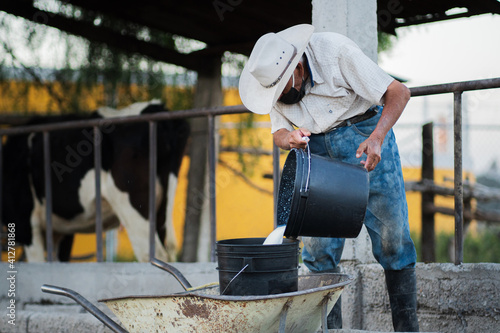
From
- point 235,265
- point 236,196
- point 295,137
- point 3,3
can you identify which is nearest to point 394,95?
point 295,137

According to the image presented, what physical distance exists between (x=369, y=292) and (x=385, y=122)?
1.17 m

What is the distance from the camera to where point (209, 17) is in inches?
210

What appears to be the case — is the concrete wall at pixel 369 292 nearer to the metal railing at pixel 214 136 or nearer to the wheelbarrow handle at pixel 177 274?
the metal railing at pixel 214 136

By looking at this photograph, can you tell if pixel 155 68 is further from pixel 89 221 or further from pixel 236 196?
pixel 236 196

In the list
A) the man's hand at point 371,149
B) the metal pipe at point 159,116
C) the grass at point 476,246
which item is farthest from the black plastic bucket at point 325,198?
the grass at point 476,246

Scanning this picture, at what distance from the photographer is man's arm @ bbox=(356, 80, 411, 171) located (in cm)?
252

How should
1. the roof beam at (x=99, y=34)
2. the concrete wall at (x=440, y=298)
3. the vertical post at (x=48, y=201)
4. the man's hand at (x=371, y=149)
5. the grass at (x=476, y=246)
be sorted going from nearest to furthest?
the man's hand at (x=371, y=149) < the concrete wall at (x=440, y=298) < the vertical post at (x=48, y=201) < the roof beam at (x=99, y=34) < the grass at (x=476, y=246)

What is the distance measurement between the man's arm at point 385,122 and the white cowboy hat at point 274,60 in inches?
16.5

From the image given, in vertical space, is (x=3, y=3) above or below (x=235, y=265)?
above

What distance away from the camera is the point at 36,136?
6441 millimetres

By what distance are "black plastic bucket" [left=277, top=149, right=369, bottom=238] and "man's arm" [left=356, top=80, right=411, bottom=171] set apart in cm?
7

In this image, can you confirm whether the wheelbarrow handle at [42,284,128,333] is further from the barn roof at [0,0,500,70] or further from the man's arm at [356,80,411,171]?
the barn roof at [0,0,500,70]

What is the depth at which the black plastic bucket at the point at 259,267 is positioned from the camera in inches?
87.8

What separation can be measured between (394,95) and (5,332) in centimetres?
296
